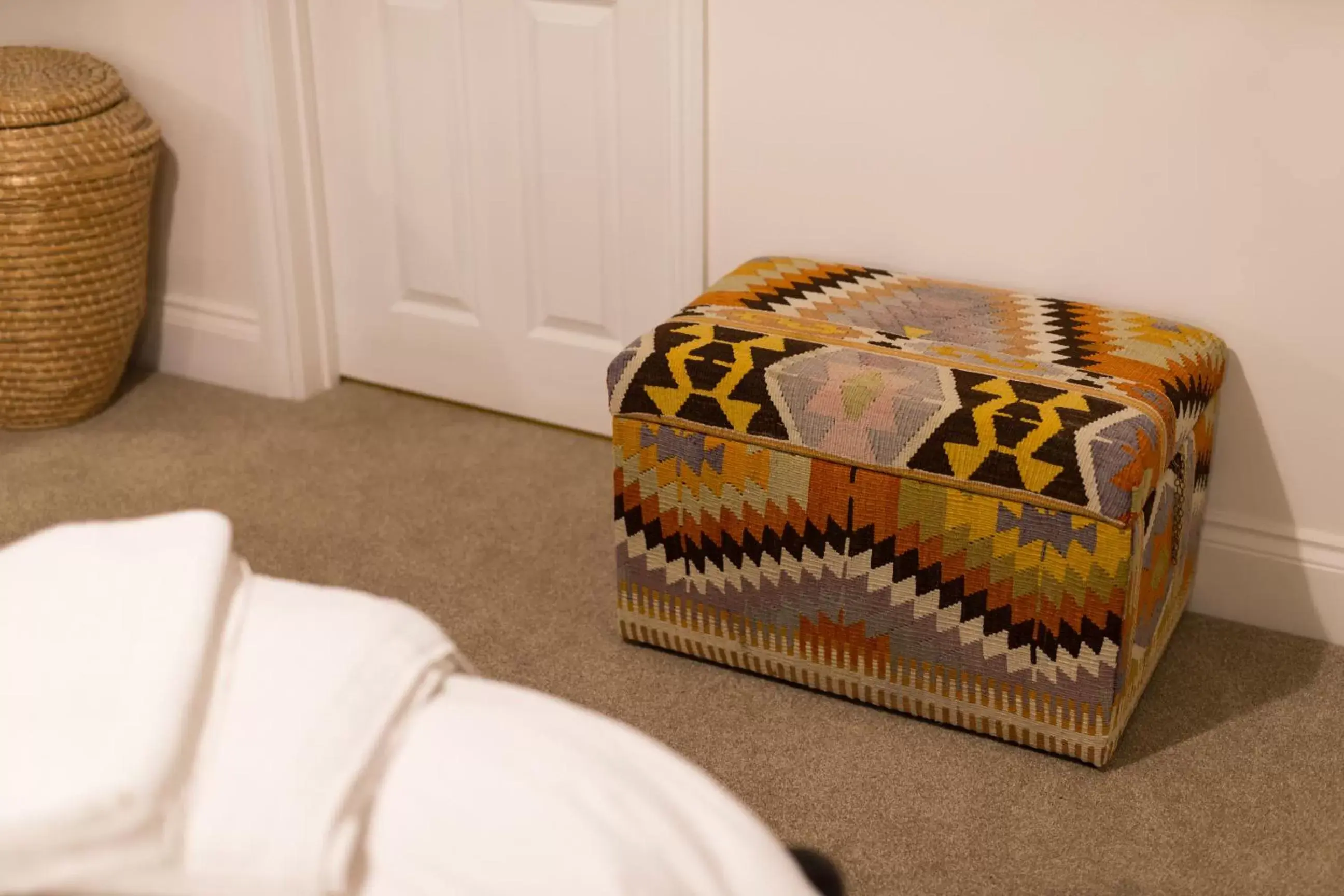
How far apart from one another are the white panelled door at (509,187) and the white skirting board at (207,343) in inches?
6.9

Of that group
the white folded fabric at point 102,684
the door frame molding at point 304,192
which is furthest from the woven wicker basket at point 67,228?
the white folded fabric at point 102,684

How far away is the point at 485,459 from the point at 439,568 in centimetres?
38

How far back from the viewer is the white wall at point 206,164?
8.68ft

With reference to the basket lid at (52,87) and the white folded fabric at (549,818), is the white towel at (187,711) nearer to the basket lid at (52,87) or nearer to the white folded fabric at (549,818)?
the white folded fabric at (549,818)

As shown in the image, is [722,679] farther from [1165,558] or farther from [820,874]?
[820,874]

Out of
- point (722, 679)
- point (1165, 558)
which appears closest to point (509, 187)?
point (722, 679)

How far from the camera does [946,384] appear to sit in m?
1.73

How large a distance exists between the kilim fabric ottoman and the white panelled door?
18.1 inches

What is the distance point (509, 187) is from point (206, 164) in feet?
2.11

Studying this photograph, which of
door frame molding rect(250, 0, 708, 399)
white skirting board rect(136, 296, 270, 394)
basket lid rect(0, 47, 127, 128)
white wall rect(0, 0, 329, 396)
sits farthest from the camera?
white skirting board rect(136, 296, 270, 394)

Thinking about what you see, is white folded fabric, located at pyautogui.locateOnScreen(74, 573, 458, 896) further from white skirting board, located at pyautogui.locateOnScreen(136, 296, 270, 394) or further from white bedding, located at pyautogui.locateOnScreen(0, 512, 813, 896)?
white skirting board, located at pyautogui.locateOnScreen(136, 296, 270, 394)

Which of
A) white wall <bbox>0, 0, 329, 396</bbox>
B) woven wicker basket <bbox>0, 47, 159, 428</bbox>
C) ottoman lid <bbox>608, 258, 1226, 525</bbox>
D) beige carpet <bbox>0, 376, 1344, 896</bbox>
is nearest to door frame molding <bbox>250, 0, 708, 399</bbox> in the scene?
white wall <bbox>0, 0, 329, 396</bbox>

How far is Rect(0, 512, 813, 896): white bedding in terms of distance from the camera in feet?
2.35

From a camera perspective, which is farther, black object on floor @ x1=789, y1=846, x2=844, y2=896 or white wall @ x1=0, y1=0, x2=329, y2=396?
white wall @ x1=0, y1=0, x2=329, y2=396
